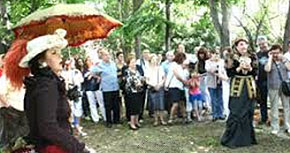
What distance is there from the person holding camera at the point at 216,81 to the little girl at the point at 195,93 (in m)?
0.24

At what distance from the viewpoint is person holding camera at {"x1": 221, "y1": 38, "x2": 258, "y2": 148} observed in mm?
8188

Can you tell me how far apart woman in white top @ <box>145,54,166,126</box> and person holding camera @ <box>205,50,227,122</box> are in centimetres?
101

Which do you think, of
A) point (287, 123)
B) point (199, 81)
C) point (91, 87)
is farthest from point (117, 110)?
point (287, 123)

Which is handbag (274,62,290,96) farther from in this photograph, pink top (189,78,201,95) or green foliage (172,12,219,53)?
green foliage (172,12,219,53)

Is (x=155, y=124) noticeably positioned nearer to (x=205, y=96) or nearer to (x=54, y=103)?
(x=205, y=96)

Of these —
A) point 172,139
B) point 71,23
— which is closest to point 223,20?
point 172,139

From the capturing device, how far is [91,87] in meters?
11.5

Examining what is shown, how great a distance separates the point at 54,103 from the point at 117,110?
Result: 818 centimetres

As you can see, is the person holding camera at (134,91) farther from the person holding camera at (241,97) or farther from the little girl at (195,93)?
the person holding camera at (241,97)

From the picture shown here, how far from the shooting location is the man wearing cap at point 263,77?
32.0 ft

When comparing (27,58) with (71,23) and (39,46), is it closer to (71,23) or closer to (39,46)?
(39,46)

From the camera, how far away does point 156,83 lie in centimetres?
1087

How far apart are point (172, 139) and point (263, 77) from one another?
221cm

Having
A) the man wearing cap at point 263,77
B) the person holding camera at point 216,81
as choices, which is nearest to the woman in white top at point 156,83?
the person holding camera at point 216,81
